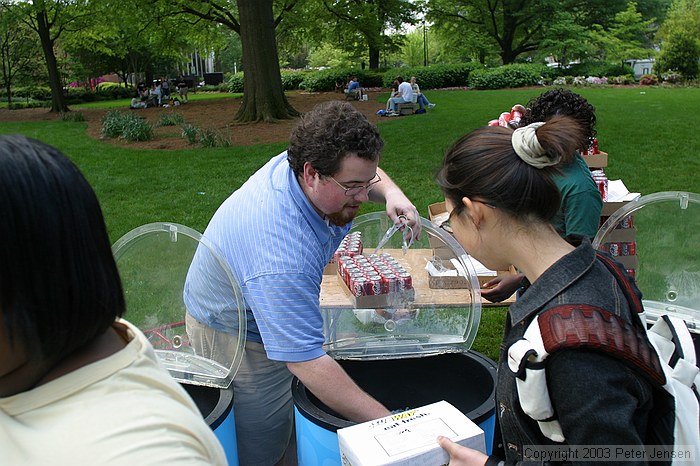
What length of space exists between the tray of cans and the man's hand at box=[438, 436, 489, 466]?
39.3 inches

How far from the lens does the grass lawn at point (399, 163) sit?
270 inches

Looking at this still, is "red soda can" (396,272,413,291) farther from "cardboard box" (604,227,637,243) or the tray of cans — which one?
"cardboard box" (604,227,637,243)

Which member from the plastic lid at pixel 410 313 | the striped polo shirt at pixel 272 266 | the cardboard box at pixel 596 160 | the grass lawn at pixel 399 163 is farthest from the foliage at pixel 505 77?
the striped polo shirt at pixel 272 266

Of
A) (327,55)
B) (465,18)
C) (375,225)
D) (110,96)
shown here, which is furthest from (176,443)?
(327,55)

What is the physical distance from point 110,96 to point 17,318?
34.4 meters

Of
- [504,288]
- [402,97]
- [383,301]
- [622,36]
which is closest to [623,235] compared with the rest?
[504,288]

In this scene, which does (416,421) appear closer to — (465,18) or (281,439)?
(281,439)

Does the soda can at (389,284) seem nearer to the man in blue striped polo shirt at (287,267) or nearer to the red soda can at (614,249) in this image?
the man in blue striped polo shirt at (287,267)

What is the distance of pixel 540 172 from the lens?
145cm

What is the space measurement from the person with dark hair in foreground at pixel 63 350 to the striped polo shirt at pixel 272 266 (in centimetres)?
103

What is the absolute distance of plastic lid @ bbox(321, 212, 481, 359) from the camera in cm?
229

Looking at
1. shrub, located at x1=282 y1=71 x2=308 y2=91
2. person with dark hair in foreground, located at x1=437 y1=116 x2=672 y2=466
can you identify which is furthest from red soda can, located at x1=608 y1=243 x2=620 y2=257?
shrub, located at x1=282 y1=71 x2=308 y2=91

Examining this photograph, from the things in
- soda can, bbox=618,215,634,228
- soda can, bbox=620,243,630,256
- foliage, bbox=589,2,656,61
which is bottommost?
soda can, bbox=620,243,630,256

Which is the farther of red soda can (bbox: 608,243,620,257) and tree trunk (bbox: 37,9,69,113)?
tree trunk (bbox: 37,9,69,113)
